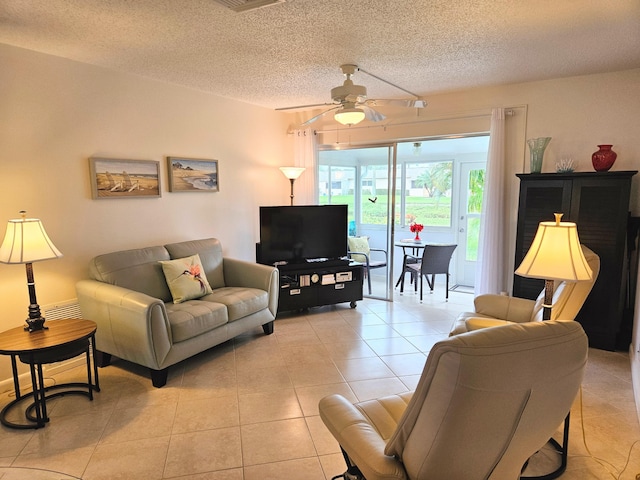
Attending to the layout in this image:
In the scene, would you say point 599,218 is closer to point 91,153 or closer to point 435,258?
point 435,258

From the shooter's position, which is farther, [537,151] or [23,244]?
[537,151]

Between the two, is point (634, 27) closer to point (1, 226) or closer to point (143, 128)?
point (143, 128)

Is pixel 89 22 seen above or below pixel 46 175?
above

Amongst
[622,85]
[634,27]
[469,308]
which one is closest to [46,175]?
[634,27]

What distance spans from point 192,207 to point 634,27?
13.5 ft

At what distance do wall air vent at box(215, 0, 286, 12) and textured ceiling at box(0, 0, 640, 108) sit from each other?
13 centimetres

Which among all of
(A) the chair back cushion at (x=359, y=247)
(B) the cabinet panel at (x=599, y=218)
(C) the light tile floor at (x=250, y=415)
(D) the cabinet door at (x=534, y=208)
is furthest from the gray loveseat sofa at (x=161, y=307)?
(B) the cabinet panel at (x=599, y=218)

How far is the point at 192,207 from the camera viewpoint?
4336mm

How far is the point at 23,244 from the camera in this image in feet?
8.33

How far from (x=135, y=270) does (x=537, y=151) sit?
3994 mm

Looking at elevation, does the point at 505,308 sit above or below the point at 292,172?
below

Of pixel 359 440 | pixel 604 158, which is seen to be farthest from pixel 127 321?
pixel 604 158

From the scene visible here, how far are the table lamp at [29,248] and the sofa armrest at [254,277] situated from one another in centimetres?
180

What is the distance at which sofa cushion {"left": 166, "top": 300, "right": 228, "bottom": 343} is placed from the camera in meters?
3.05
